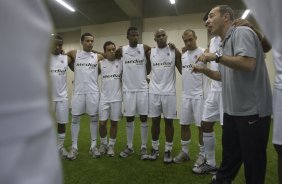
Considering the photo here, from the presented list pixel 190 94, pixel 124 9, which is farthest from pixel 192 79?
pixel 124 9

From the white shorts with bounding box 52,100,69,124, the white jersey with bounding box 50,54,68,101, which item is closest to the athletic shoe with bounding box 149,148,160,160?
the white shorts with bounding box 52,100,69,124

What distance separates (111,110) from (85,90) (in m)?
0.60

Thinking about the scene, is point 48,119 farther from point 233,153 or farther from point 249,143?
point 233,153

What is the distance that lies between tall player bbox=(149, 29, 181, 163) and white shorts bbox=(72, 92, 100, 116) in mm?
1039

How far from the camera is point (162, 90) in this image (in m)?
5.05

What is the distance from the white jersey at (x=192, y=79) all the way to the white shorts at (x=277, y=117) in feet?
7.73

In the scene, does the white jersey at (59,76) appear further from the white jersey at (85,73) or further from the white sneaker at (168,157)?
the white sneaker at (168,157)

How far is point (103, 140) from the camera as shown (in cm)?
549

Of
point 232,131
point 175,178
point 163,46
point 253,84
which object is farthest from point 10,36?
point 163,46

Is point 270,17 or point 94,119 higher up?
point 270,17

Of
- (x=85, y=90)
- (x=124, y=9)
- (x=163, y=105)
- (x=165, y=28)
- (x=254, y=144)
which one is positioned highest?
(x=124, y=9)

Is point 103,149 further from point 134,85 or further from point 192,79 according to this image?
point 192,79

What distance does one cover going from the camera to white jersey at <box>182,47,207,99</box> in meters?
4.82

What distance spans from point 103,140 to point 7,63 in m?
5.15
